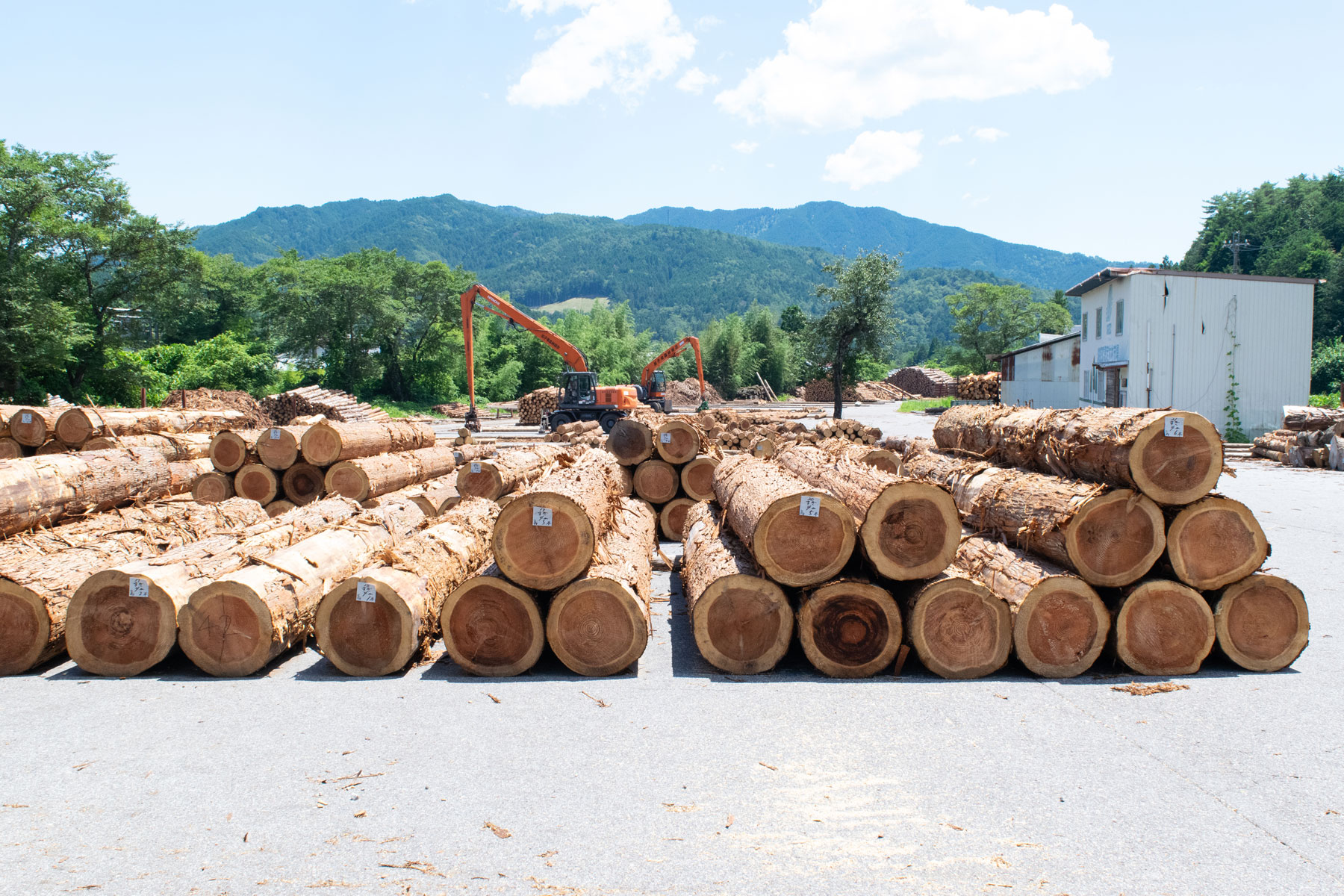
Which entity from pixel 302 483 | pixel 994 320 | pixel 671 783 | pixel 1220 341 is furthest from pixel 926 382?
pixel 671 783

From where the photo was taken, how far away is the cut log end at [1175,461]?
569cm

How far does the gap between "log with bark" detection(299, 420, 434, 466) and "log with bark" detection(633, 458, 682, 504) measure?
4.02 metres

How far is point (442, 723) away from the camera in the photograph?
5090 millimetres

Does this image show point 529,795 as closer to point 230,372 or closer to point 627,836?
point 627,836

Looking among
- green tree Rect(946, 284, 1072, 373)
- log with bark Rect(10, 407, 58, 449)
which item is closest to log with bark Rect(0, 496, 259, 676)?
log with bark Rect(10, 407, 58, 449)

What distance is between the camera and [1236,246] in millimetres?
51125

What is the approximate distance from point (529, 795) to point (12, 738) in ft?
10.8

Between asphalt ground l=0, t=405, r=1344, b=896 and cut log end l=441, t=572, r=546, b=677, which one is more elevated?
cut log end l=441, t=572, r=546, b=677

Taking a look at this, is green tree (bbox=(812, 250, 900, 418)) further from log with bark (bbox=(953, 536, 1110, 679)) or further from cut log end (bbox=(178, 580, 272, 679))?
→ cut log end (bbox=(178, 580, 272, 679))

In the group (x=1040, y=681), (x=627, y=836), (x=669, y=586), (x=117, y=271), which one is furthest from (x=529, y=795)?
(x=117, y=271)

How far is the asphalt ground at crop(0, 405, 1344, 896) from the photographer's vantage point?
3.49 m

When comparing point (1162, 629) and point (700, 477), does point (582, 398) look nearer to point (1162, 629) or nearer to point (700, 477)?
point (700, 477)

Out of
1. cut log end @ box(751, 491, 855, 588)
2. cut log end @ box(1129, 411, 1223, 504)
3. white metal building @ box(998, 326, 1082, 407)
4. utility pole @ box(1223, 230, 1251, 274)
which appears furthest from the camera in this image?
utility pole @ box(1223, 230, 1251, 274)

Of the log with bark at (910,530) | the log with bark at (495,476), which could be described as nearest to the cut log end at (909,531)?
the log with bark at (910,530)
